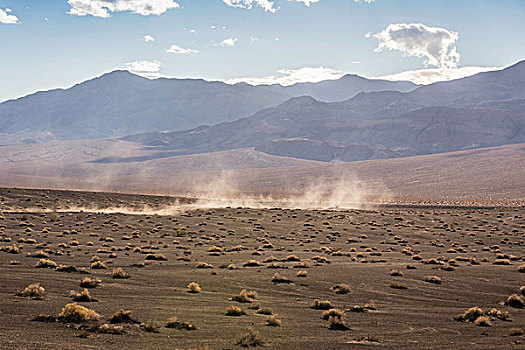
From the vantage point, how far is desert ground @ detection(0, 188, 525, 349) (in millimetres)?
11305

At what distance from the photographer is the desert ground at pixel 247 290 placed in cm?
1130

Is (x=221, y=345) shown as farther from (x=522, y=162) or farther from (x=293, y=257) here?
(x=522, y=162)

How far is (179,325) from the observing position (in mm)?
11805

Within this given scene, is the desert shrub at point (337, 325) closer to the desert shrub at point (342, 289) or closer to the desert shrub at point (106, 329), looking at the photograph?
the desert shrub at point (342, 289)

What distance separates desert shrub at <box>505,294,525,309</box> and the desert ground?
0.05 meters

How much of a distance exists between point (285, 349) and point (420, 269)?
15313 mm

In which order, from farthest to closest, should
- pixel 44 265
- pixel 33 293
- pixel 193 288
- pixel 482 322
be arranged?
pixel 44 265
pixel 193 288
pixel 482 322
pixel 33 293

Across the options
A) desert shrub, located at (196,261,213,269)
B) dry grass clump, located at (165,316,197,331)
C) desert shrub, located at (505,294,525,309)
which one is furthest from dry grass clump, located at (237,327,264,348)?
desert shrub, located at (196,261,213,269)

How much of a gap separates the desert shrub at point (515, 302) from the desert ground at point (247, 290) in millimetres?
47

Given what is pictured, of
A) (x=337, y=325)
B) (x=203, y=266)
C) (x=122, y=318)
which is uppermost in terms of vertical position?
(x=122, y=318)

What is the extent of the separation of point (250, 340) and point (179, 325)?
2061 mm

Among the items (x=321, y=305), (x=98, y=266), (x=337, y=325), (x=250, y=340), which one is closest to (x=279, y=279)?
(x=321, y=305)

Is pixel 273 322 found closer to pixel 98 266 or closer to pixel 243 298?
pixel 243 298

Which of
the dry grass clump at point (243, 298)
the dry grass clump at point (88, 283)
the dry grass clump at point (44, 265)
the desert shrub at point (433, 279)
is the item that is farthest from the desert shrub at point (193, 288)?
the desert shrub at point (433, 279)
